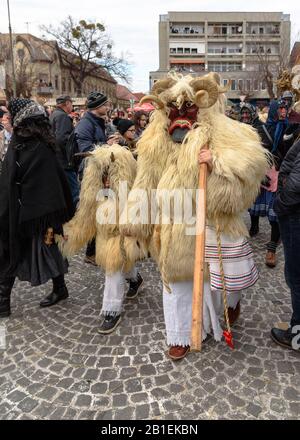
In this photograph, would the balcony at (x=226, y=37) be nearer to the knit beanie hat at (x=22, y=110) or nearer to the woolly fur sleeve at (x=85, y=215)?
the knit beanie hat at (x=22, y=110)

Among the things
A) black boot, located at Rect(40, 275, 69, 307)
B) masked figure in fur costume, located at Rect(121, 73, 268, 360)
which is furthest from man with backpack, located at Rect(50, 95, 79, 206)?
masked figure in fur costume, located at Rect(121, 73, 268, 360)

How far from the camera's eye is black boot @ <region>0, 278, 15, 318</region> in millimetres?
3412

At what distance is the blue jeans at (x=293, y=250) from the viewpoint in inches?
99.2

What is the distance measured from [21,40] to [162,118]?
4845cm

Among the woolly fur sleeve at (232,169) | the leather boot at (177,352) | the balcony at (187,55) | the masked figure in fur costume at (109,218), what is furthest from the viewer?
the balcony at (187,55)

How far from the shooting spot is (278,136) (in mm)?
4570

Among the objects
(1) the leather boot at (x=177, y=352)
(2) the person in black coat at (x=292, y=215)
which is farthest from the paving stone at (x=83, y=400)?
(2) the person in black coat at (x=292, y=215)

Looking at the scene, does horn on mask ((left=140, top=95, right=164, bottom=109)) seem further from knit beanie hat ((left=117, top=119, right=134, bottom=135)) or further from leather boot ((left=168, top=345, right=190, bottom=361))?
leather boot ((left=168, top=345, right=190, bottom=361))

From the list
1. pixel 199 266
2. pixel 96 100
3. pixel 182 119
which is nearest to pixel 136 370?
pixel 199 266

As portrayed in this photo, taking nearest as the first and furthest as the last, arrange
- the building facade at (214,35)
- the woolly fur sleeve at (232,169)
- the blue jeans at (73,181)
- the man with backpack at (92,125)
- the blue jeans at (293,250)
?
the woolly fur sleeve at (232,169), the blue jeans at (293,250), the man with backpack at (92,125), the blue jeans at (73,181), the building facade at (214,35)

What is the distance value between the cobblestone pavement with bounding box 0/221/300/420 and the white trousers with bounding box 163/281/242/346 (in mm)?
201

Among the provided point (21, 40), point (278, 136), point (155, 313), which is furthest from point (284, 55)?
point (21, 40)

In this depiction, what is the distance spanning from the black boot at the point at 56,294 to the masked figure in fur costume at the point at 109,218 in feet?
2.29

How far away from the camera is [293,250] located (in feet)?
8.39
